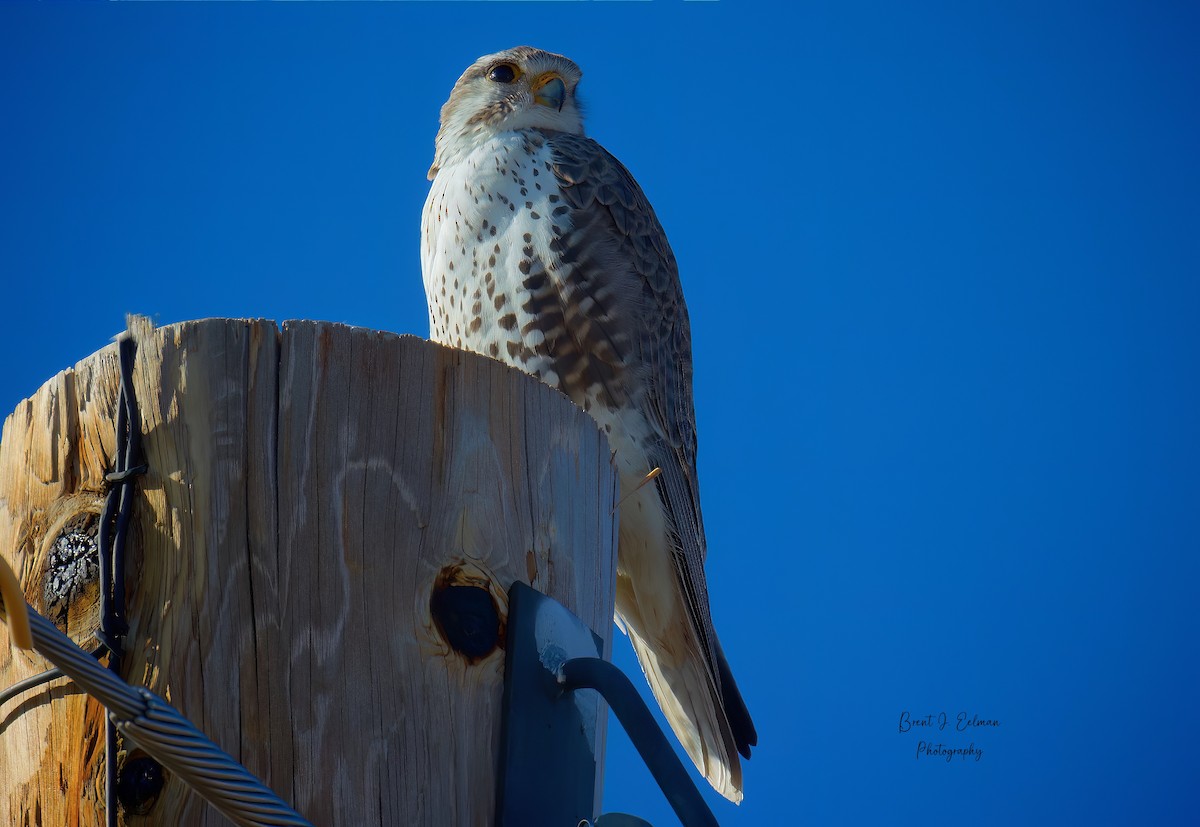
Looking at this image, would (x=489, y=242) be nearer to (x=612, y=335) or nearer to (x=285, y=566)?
(x=612, y=335)

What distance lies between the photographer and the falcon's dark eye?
156 inches

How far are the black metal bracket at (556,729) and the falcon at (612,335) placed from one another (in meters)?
1.31


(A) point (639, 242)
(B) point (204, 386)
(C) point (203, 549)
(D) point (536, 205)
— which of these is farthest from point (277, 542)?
(A) point (639, 242)

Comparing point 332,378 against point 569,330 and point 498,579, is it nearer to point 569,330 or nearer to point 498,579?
point 498,579

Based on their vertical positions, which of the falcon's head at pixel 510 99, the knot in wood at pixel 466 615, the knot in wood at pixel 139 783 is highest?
the falcon's head at pixel 510 99

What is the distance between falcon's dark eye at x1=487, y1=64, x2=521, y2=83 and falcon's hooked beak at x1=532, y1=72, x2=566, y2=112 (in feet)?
0.27

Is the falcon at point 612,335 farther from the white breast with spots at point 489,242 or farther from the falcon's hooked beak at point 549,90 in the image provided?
the falcon's hooked beak at point 549,90

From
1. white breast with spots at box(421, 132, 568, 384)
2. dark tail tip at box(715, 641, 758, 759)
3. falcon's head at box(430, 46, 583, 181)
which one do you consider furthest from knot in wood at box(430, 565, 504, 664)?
falcon's head at box(430, 46, 583, 181)

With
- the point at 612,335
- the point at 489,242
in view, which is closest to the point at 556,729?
the point at 612,335

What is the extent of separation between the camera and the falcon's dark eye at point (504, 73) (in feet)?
13.0

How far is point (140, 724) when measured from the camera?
1047 millimetres

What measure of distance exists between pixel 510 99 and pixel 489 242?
3.51 ft

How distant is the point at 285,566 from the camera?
1281 millimetres

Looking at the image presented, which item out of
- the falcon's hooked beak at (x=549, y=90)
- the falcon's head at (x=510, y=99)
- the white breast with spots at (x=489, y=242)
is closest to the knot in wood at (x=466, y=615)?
the white breast with spots at (x=489, y=242)
